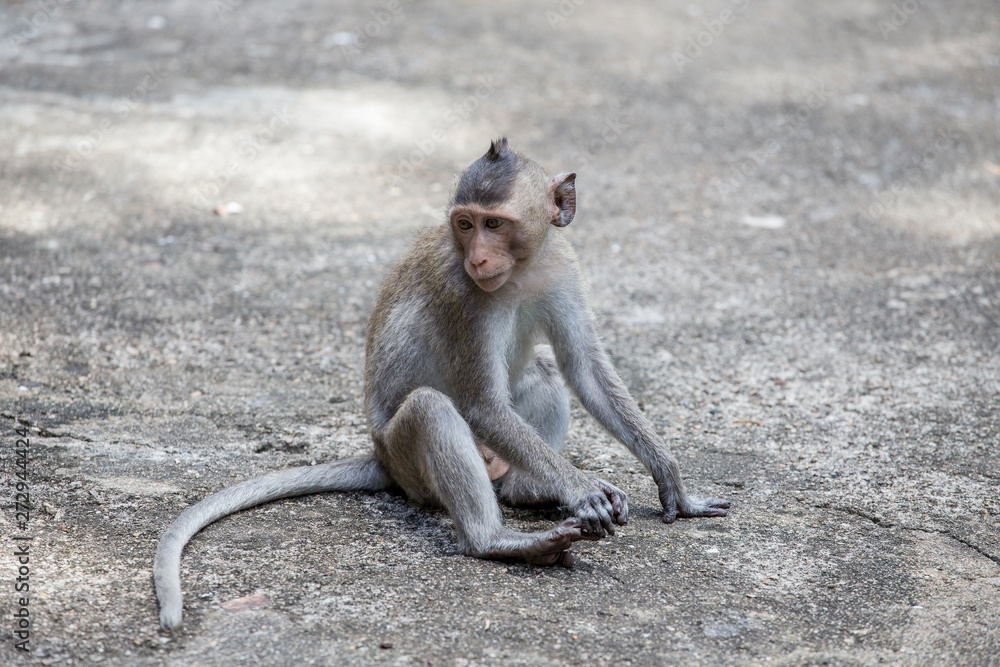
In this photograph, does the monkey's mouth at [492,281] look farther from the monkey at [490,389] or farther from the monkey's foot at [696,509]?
the monkey's foot at [696,509]

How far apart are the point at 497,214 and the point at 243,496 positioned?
1.51 meters

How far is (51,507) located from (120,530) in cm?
33

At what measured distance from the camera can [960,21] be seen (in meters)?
11.5

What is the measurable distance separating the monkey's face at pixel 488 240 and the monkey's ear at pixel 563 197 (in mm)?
273

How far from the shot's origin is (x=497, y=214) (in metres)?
3.74

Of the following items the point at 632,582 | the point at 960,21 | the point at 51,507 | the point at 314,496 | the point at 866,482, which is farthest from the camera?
the point at 960,21

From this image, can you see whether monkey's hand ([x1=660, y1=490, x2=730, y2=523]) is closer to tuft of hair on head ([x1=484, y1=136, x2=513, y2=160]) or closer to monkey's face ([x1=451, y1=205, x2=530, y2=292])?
monkey's face ([x1=451, y1=205, x2=530, y2=292])

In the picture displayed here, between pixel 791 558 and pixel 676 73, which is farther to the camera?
pixel 676 73

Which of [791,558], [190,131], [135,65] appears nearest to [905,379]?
[791,558]

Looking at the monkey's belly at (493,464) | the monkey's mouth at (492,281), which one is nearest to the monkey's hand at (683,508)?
A: the monkey's belly at (493,464)

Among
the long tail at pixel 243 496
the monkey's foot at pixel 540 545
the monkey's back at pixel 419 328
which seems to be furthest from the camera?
the monkey's back at pixel 419 328

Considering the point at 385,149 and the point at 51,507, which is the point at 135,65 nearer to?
the point at 385,149

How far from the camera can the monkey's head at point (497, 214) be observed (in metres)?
3.73

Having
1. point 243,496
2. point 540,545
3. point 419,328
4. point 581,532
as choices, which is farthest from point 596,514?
point 243,496
